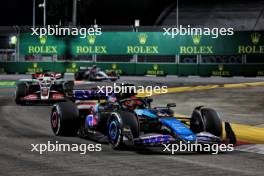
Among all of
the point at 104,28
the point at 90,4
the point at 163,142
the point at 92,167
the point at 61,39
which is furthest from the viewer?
the point at 90,4

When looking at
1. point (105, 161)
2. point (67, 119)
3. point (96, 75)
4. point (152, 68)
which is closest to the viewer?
point (105, 161)

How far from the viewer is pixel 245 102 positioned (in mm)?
21953

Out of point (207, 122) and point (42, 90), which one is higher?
point (42, 90)

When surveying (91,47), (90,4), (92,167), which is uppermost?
(90,4)

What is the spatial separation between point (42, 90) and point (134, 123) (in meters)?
10.9

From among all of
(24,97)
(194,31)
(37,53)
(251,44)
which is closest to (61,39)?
(37,53)

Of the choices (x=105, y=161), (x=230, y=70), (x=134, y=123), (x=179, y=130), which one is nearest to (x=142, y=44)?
(x=230, y=70)

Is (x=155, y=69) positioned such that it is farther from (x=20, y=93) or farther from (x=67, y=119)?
(x=67, y=119)

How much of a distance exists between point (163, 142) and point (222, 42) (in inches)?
1239

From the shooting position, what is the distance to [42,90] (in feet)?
69.6

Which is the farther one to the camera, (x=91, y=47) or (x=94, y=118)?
(x=91, y=47)

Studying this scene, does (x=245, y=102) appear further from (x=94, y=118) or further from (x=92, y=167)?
(x=92, y=167)

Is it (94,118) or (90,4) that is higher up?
(90,4)

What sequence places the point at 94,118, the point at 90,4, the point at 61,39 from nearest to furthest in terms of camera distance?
1. the point at 94,118
2. the point at 61,39
3. the point at 90,4
